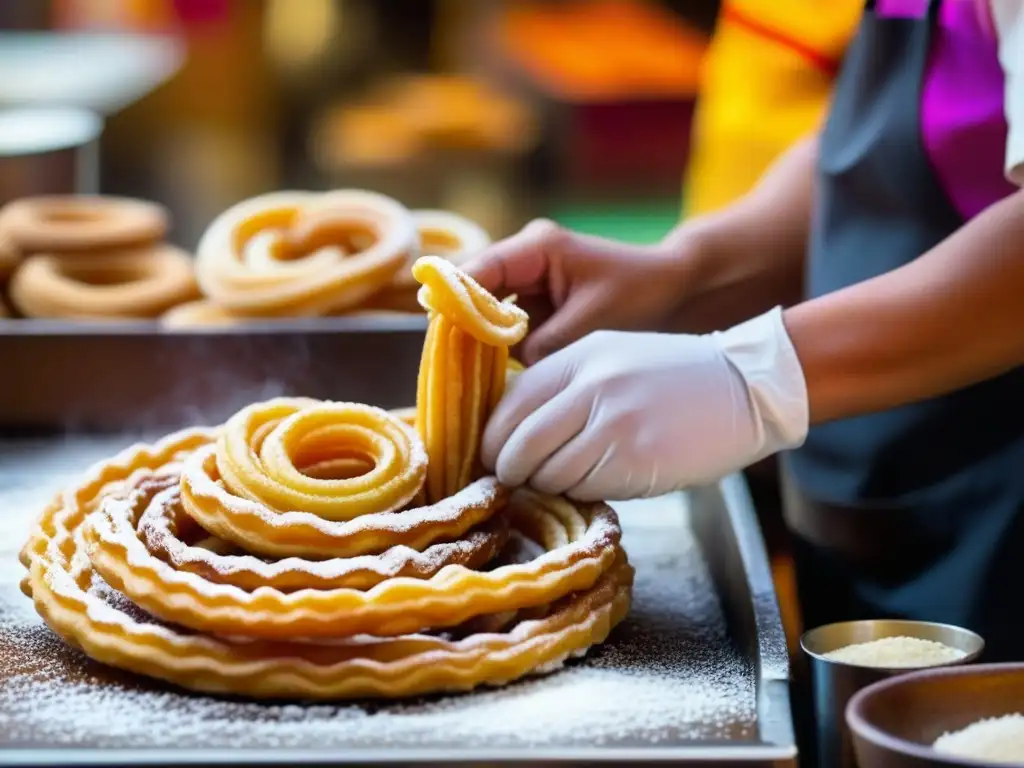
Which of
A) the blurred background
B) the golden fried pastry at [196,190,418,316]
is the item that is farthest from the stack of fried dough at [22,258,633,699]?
the blurred background

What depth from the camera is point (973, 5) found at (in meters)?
2.20

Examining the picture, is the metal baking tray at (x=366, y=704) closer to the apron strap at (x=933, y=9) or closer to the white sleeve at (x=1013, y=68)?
the white sleeve at (x=1013, y=68)

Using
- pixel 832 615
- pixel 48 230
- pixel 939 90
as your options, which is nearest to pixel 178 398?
pixel 48 230

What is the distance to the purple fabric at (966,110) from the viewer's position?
213 centimetres

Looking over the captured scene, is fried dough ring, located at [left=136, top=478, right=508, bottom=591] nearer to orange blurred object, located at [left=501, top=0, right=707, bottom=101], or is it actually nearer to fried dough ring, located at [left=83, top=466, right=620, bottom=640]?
fried dough ring, located at [left=83, top=466, right=620, bottom=640]

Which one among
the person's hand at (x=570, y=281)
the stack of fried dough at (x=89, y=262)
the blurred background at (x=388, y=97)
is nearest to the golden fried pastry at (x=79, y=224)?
the stack of fried dough at (x=89, y=262)

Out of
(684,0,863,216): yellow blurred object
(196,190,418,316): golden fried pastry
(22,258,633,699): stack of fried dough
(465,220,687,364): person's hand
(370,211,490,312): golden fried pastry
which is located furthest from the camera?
(684,0,863,216): yellow blurred object

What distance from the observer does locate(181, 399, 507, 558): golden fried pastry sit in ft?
5.28

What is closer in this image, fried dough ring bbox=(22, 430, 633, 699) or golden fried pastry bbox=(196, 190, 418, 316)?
fried dough ring bbox=(22, 430, 633, 699)

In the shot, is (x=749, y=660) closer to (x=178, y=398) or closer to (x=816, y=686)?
(x=816, y=686)

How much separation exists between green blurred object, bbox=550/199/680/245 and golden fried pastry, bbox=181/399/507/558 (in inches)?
142

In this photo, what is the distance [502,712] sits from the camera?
147cm

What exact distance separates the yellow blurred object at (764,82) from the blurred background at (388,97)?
153 centimetres

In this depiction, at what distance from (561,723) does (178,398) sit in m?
1.37
